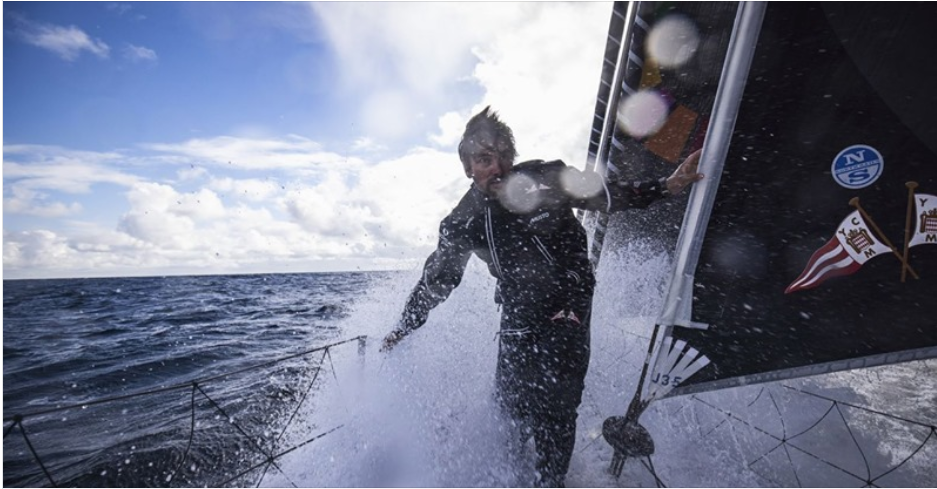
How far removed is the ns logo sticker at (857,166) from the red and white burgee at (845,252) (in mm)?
181

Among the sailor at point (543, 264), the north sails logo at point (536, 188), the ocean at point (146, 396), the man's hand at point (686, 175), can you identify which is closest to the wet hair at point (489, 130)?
the sailor at point (543, 264)

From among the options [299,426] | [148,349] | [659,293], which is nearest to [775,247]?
[659,293]

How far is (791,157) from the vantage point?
7.65 ft

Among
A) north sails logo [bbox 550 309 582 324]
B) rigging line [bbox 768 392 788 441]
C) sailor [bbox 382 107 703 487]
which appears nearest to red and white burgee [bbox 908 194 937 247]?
sailor [bbox 382 107 703 487]

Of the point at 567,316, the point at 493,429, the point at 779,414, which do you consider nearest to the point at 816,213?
the point at 567,316

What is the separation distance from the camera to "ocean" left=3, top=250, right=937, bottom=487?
3.33 m

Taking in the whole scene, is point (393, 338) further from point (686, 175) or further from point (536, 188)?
point (686, 175)

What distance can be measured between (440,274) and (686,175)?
6.31 ft

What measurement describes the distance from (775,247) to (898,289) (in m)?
0.67

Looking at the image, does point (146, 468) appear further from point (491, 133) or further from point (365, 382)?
point (491, 133)

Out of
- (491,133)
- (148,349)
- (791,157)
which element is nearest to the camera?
(791,157)

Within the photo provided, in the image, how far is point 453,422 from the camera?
141 inches

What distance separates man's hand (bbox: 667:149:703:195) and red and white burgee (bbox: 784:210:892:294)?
85cm

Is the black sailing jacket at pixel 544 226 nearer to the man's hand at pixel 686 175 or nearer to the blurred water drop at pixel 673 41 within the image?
the man's hand at pixel 686 175
